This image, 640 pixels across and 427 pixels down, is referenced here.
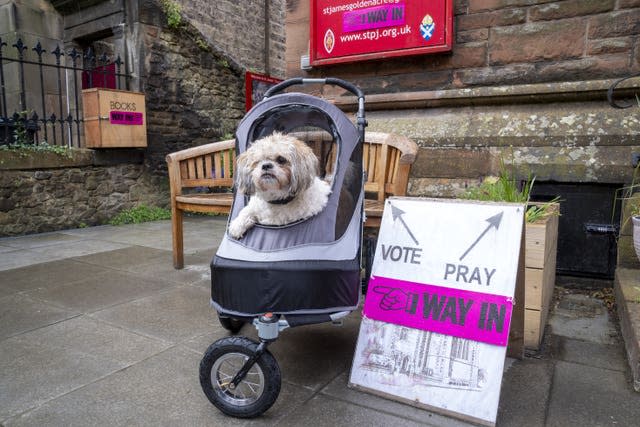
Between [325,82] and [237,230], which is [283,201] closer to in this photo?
[237,230]

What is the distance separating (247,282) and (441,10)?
3613 mm

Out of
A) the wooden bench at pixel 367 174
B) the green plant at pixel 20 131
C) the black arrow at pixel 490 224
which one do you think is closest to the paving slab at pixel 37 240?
the green plant at pixel 20 131

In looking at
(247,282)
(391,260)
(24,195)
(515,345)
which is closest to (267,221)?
(247,282)

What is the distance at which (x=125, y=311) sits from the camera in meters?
3.48

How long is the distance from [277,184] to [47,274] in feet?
10.9

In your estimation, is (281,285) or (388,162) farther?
(388,162)

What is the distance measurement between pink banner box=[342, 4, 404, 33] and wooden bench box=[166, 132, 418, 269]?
151 centimetres

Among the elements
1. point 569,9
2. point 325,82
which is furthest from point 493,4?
point 325,82

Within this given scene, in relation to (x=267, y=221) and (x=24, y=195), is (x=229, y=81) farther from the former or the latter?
(x=267, y=221)

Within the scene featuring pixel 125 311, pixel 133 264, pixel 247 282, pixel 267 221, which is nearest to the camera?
pixel 247 282

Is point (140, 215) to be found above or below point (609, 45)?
below

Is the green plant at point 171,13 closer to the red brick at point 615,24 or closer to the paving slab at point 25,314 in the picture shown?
the paving slab at point 25,314

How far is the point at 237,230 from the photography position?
2385 millimetres

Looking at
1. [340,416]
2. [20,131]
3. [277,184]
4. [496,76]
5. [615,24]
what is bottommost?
[340,416]
